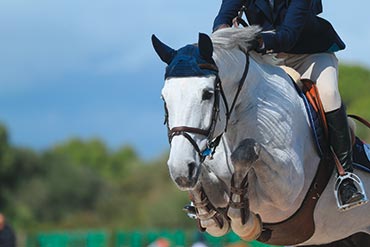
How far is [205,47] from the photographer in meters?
7.42

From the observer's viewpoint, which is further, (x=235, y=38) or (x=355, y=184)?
(x=355, y=184)

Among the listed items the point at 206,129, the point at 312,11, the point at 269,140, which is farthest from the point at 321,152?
the point at 206,129

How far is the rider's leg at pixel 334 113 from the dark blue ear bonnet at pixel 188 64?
175cm

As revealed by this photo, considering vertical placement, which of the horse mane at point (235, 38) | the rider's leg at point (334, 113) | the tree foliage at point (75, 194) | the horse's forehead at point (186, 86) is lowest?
the tree foliage at point (75, 194)

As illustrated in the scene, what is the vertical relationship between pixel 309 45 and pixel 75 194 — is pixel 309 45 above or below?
above

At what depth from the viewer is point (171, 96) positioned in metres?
7.20

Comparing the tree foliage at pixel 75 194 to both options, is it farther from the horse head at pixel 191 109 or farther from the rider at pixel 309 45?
the horse head at pixel 191 109

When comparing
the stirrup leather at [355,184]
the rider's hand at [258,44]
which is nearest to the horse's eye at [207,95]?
the rider's hand at [258,44]

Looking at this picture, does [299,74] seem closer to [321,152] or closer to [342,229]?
[321,152]

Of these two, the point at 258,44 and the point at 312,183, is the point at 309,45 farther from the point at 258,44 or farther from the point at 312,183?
the point at 312,183

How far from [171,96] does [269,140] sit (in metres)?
1.46

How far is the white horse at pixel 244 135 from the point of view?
24.0ft

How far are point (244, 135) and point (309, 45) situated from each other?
4.61ft

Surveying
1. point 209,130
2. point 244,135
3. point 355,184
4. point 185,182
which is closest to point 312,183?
point 355,184
